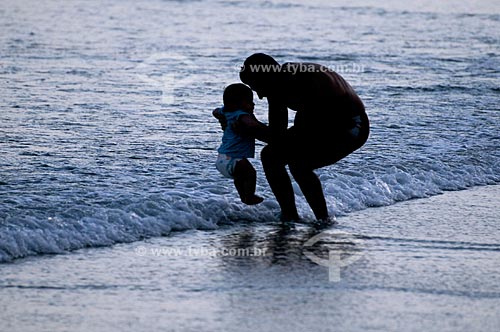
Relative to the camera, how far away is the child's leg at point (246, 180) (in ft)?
24.7

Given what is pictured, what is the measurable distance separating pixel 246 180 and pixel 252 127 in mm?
430

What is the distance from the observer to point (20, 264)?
668 cm

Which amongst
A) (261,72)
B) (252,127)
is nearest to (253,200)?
(252,127)

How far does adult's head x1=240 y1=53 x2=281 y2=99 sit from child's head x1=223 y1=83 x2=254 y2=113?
0.57ft

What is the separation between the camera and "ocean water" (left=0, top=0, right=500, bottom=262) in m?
8.12

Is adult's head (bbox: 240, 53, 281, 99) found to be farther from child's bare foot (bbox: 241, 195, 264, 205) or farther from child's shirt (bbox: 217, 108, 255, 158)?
child's bare foot (bbox: 241, 195, 264, 205)

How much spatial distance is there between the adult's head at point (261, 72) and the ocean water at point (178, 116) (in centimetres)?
122

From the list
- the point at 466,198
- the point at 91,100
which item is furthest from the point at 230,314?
the point at 91,100

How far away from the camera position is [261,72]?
720 centimetres

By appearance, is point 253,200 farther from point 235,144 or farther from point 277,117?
point 277,117

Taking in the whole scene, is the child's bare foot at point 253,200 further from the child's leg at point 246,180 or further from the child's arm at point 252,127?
the child's arm at point 252,127

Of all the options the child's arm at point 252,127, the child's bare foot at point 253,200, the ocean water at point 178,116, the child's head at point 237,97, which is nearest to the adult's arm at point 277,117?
the child's arm at point 252,127

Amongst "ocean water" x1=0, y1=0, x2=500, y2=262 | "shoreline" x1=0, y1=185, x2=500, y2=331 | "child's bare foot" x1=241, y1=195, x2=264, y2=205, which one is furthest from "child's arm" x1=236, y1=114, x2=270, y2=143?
"ocean water" x1=0, y1=0, x2=500, y2=262

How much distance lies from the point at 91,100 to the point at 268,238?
6898 mm
